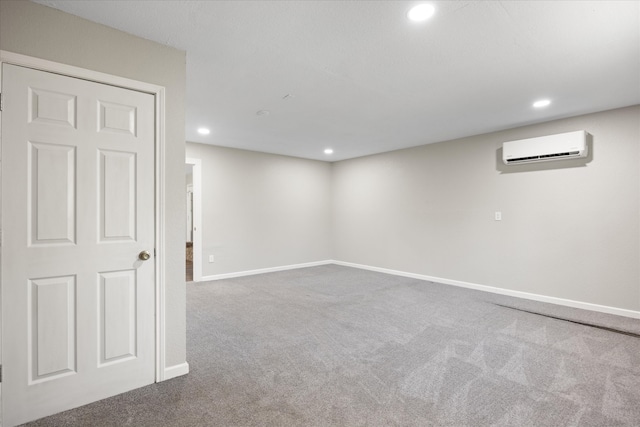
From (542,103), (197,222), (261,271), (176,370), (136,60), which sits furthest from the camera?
(261,271)

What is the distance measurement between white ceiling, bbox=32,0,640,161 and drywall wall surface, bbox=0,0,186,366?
0.09 metres

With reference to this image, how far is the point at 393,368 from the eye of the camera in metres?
2.38

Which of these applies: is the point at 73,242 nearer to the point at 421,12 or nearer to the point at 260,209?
the point at 421,12

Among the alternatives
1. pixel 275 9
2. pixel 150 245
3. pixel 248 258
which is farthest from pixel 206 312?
pixel 275 9

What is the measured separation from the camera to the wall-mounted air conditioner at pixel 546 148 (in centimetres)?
377

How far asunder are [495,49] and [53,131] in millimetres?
3072

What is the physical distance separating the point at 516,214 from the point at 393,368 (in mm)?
3296

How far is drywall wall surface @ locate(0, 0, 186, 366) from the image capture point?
178 centimetres

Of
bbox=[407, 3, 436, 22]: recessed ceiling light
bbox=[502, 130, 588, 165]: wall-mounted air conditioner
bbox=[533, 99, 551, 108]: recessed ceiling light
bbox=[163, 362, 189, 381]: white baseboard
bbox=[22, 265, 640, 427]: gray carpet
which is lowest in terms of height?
bbox=[22, 265, 640, 427]: gray carpet

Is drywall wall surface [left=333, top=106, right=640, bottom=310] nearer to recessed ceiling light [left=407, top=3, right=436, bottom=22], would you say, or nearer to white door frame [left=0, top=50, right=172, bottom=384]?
recessed ceiling light [left=407, top=3, right=436, bottom=22]

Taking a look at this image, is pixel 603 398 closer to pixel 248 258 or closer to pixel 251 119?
pixel 251 119

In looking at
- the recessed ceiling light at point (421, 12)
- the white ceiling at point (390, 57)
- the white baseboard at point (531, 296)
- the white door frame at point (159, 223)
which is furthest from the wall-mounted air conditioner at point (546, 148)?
the white door frame at point (159, 223)

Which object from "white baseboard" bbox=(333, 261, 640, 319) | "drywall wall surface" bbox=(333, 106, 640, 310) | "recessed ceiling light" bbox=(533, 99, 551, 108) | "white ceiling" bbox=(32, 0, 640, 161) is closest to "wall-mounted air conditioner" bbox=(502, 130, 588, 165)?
"drywall wall surface" bbox=(333, 106, 640, 310)

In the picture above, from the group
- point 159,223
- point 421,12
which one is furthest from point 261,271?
point 421,12
